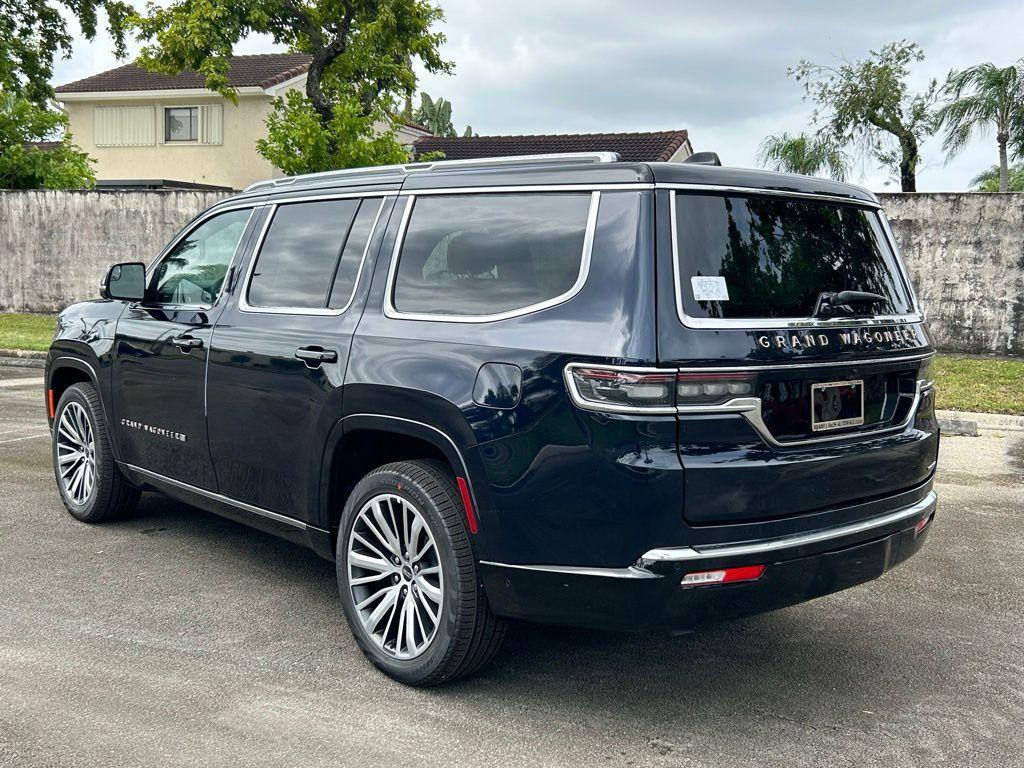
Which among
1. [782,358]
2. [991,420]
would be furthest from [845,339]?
[991,420]

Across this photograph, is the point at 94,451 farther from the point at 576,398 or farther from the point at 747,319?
the point at 747,319

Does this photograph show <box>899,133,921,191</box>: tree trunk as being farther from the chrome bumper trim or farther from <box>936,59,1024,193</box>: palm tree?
the chrome bumper trim

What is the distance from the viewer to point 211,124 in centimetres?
3278

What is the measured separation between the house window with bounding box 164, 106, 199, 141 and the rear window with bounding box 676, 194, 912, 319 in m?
32.3

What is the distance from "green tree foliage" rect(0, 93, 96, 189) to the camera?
21.7 metres

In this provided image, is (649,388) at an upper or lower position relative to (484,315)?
lower

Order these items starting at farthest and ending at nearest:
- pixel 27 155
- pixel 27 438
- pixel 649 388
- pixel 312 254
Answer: pixel 27 155, pixel 27 438, pixel 312 254, pixel 649 388

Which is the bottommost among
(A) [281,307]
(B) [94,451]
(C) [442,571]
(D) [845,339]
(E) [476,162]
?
(C) [442,571]

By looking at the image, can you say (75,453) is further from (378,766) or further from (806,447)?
(806,447)

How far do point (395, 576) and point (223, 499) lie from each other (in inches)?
49.3

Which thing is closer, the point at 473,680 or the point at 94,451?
the point at 473,680

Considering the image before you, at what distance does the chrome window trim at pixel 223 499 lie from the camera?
438 centimetres

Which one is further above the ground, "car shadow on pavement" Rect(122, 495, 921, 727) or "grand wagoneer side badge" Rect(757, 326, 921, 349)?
"grand wagoneer side badge" Rect(757, 326, 921, 349)

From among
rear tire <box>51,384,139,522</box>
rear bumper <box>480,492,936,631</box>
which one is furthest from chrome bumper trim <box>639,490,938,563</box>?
rear tire <box>51,384,139,522</box>
